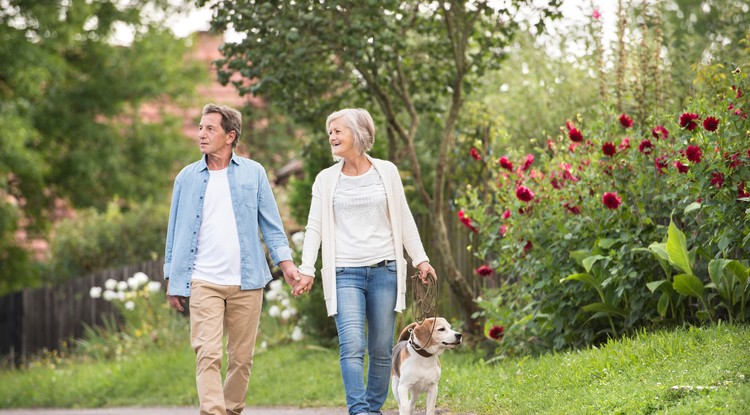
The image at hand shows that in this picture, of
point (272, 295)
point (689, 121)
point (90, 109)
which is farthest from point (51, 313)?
point (689, 121)

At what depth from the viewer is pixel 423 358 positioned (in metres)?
6.32

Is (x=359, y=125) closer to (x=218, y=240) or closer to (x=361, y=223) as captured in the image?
(x=361, y=223)

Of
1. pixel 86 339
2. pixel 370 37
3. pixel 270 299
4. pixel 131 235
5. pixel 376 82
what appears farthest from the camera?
pixel 131 235

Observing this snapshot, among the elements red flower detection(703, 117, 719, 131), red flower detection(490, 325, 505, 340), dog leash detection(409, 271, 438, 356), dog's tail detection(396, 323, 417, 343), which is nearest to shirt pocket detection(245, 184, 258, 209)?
dog leash detection(409, 271, 438, 356)

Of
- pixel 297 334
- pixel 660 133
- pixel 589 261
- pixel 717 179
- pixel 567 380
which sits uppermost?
pixel 660 133

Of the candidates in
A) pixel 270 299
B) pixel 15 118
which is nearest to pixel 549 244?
pixel 270 299

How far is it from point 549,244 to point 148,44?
1580 cm

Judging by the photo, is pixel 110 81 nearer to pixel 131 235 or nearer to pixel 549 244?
pixel 131 235

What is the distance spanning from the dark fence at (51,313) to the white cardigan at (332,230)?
10739mm

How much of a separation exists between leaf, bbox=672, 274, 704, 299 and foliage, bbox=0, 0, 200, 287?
51.3 ft

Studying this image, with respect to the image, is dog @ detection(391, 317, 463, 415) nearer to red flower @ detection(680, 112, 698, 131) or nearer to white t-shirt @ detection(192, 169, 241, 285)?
white t-shirt @ detection(192, 169, 241, 285)

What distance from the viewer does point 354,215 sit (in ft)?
21.0

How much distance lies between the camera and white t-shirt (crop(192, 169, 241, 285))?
6520 millimetres

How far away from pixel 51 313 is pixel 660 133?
1412 cm
